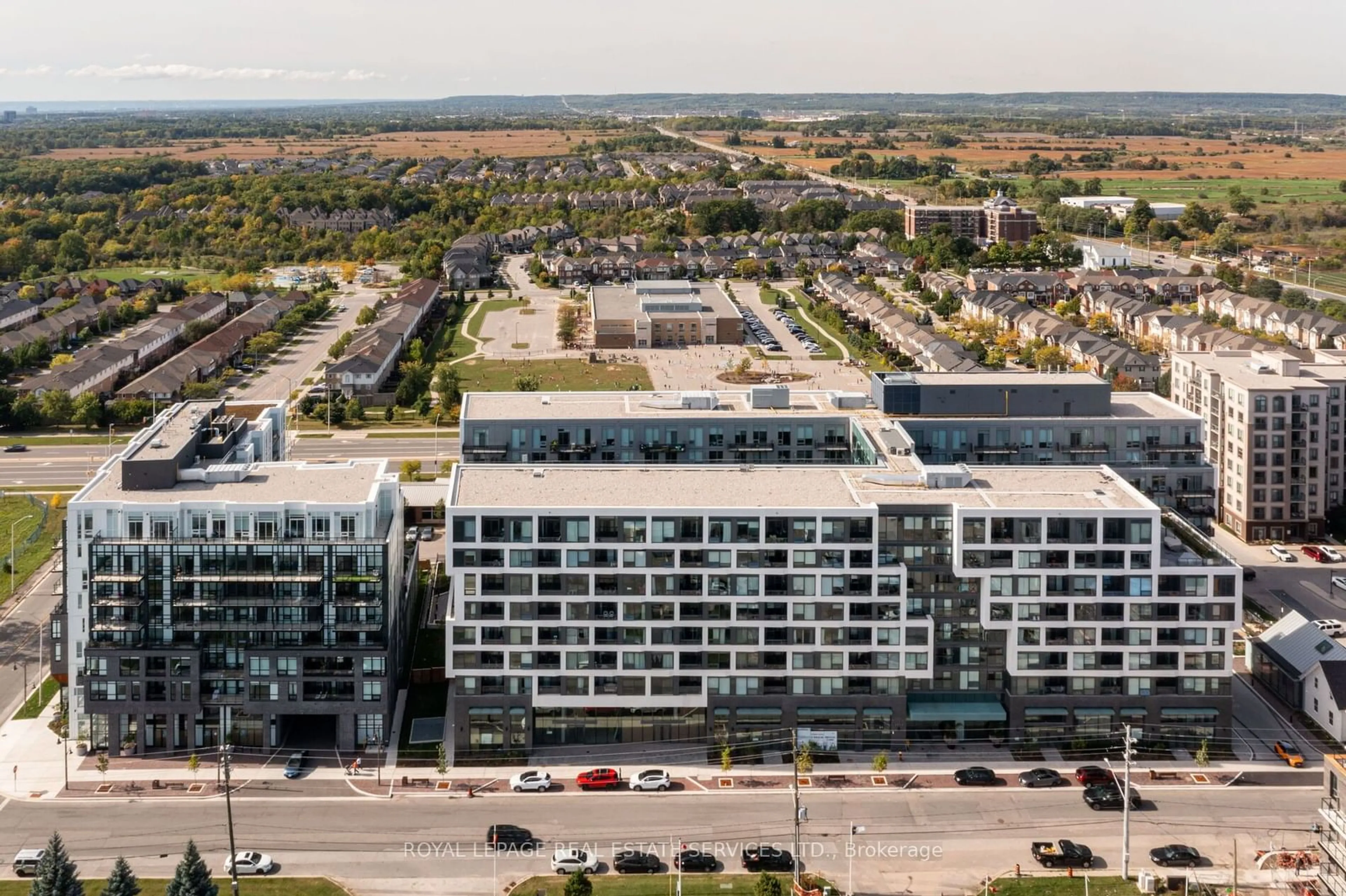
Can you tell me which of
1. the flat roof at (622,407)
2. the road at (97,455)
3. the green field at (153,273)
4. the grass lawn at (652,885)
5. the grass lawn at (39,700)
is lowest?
the grass lawn at (652,885)

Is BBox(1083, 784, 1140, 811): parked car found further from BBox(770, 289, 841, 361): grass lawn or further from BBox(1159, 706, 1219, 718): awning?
BBox(770, 289, 841, 361): grass lawn

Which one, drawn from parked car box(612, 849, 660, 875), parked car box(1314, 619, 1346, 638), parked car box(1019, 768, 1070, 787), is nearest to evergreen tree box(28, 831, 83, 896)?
parked car box(612, 849, 660, 875)

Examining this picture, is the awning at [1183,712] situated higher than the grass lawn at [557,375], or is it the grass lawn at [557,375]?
the grass lawn at [557,375]

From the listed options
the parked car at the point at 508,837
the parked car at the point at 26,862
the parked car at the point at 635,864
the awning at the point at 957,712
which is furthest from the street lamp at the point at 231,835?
the awning at the point at 957,712

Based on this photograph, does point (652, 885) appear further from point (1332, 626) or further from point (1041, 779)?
point (1332, 626)

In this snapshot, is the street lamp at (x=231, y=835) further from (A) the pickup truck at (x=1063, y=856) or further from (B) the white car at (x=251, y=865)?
(A) the pickup truck at (x=1063, y=856)

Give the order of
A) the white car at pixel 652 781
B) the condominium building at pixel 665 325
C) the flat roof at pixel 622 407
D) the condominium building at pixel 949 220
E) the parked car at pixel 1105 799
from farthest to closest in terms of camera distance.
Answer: the condominium building at pixel 949 220 → the condominium building at pixel 665 325 → the flat roof at pixel 622 407 → the white car at pixel 652 781 → the parked car at pixel 1105 799
